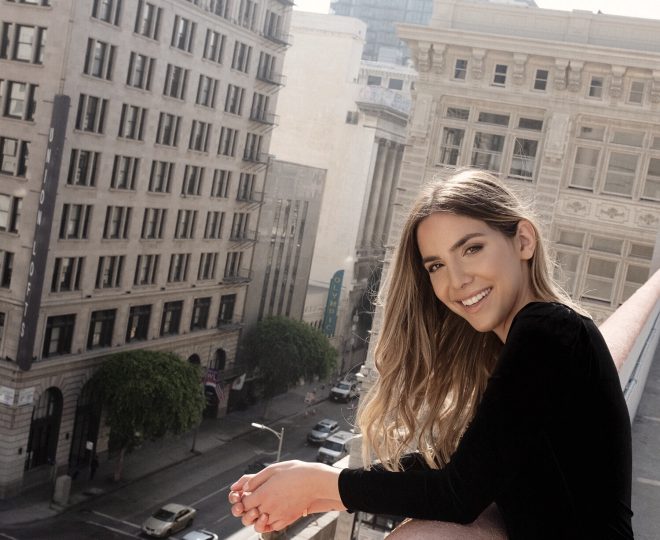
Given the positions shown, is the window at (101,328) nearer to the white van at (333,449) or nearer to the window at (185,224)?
the window at (185,224)

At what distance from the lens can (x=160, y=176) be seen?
51.4m

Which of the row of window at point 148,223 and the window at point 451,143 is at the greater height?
the window at point 451,143

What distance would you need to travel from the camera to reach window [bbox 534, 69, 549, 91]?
3834cm

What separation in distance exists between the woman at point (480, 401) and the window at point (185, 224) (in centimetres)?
5090

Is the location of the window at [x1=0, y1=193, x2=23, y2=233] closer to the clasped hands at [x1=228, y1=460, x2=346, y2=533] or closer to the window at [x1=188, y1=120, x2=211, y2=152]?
the window at [x1=188, y1=120, x2=211, y2=152]

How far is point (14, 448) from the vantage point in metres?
41.2

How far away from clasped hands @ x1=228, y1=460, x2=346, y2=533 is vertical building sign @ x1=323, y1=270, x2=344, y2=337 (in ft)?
250

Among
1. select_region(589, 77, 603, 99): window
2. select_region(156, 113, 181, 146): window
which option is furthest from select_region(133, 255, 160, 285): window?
select_region(589, 77, 603, 99): window

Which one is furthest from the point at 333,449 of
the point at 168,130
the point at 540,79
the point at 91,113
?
the point at 540,79

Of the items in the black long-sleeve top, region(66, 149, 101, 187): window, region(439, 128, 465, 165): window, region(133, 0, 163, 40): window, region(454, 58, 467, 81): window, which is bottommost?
region(66, 149, 101, 187): window

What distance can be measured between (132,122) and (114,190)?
3679mm

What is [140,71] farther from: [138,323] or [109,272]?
[138,323]

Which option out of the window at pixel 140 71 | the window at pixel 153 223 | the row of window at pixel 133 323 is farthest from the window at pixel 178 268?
the window at pixel 140 71

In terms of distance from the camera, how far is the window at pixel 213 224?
2279 inches
